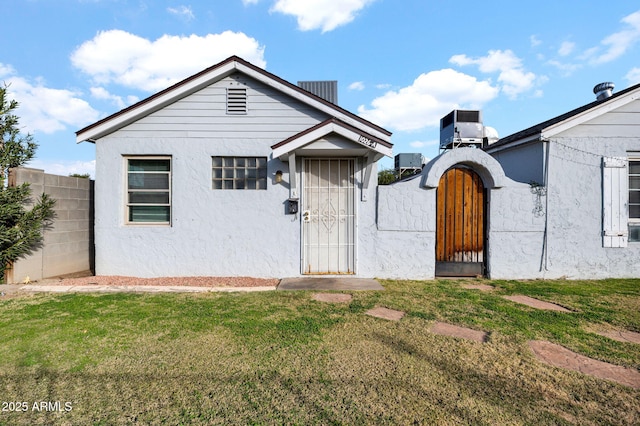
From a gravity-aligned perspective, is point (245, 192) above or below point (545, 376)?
above

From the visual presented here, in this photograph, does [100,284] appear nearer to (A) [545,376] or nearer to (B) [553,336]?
(A) [545,376]

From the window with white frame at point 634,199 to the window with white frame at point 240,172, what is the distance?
A: 27.9ft

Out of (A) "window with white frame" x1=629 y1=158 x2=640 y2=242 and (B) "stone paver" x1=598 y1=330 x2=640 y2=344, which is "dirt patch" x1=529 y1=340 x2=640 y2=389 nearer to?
(B) "stone paver" x1=598 y1=330 x2=640 y2=344

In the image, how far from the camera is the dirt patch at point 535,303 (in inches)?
190

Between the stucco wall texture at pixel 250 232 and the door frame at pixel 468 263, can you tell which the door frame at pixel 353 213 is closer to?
the stucco wall texture at pixel 250 232

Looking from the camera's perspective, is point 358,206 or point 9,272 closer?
point 9,272

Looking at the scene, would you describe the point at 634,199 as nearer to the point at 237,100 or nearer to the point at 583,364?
the point at 583,364

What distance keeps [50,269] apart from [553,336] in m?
9.07

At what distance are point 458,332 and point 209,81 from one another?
22.3 ft

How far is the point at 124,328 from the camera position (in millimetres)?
3873

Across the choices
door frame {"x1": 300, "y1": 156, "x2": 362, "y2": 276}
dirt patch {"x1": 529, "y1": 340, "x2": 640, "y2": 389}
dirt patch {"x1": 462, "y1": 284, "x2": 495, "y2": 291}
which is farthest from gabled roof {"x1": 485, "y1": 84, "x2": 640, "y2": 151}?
dirt patch {"x1": 529, "y1": 340, "x2": 640, "y2": 389}

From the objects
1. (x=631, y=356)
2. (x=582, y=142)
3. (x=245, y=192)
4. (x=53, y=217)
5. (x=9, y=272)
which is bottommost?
(x=631, y=356)

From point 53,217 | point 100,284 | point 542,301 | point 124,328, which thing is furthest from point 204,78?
point 542,301

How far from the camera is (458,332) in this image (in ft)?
12.5
